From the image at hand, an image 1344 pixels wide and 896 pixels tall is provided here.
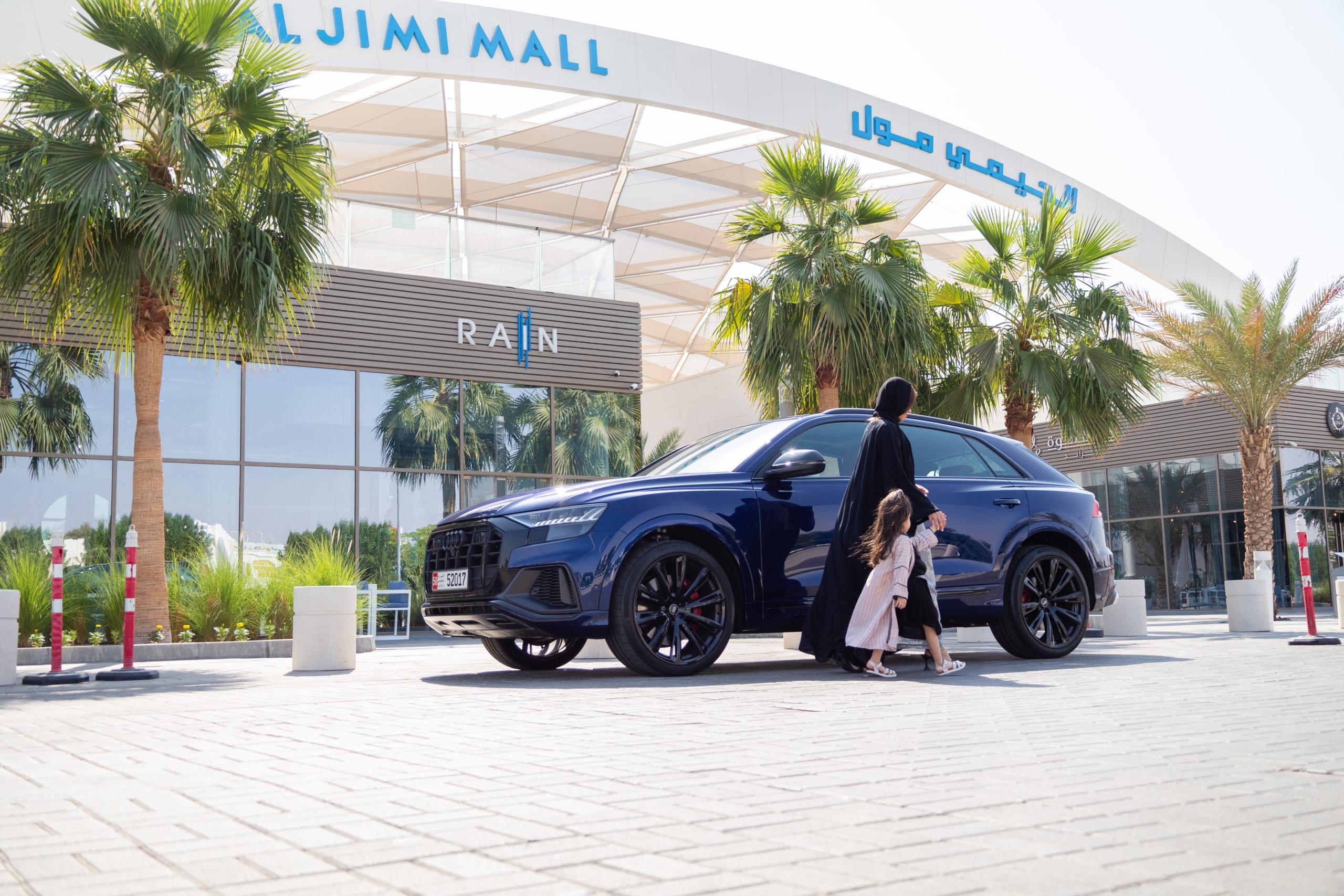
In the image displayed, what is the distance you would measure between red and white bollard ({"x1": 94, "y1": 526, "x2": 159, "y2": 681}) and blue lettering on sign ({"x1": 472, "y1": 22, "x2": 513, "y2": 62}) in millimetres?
15172

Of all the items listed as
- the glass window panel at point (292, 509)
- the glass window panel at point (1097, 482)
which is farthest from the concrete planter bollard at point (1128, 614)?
the glass window panel at point (1097, 482)

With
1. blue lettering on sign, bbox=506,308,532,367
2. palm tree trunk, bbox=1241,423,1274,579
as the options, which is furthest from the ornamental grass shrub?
palm tree trunk, bbox=1241,423,1274,579

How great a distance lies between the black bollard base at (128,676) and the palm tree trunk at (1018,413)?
12.4m

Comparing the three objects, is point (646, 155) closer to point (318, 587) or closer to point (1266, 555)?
point (1266, 555)

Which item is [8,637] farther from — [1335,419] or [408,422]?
[1335,419]

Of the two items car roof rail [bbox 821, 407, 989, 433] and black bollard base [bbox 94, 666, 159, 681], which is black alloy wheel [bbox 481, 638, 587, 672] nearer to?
car roof rail [bbox 821, 407, 989, 433]

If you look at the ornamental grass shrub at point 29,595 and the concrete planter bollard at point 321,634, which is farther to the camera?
the ornamental grass shrub at point 29,595

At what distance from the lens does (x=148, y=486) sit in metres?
12.2

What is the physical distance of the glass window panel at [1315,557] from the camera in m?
27.1

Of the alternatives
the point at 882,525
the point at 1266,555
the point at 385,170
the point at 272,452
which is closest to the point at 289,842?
the point at 882,525

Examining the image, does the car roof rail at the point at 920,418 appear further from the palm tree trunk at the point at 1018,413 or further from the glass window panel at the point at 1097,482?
the glass window panel at the point at 1097,482

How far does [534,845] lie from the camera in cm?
281

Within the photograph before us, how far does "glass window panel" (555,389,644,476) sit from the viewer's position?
2011cm

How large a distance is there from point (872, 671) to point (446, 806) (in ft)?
14.9
